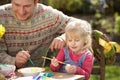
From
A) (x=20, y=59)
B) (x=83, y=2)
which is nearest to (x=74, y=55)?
(x=20, y=59)

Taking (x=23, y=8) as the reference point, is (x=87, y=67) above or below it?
below

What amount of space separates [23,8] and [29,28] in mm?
254

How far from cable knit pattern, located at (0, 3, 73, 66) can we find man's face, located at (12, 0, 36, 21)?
0.30 feet

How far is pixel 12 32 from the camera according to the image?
3980 millimetres

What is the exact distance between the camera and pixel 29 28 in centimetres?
399

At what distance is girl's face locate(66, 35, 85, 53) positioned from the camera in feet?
11.3

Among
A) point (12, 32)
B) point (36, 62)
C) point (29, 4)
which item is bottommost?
point (36, 62)

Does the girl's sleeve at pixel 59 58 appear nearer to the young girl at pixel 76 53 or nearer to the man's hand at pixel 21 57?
the young girl at pixel 76 53

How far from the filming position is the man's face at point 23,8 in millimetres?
3777

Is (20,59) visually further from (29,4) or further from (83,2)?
(83,2)

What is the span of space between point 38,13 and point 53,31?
0.22 metres

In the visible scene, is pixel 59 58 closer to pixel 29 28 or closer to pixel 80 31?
pixel 80 31

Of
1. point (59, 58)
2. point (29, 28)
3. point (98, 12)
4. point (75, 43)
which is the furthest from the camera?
point (98, 12)

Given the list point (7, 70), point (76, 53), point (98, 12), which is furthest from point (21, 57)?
point (98, 12)
